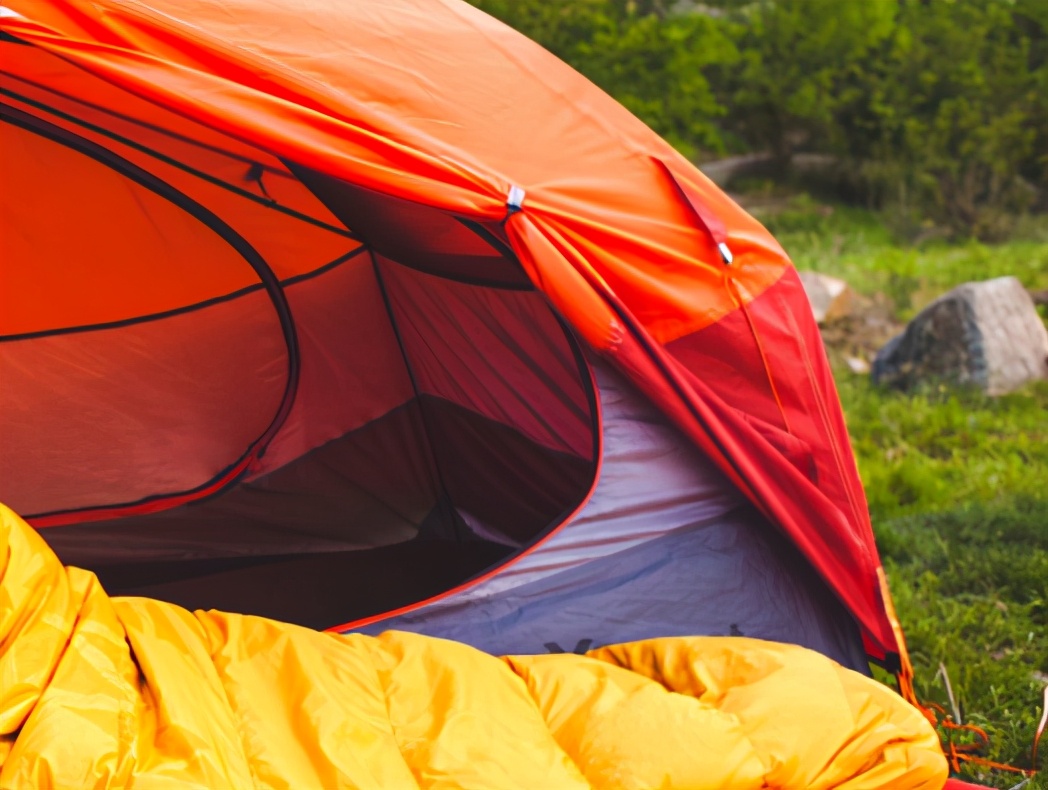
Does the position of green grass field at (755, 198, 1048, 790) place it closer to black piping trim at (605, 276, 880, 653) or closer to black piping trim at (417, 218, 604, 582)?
black piping trim at (605, 276, 880, 653)

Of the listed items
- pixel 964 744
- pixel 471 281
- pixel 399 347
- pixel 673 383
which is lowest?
pixel 964 744

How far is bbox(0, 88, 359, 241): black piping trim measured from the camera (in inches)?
94.0

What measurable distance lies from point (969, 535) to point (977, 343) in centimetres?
149

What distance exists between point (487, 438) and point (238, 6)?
4.16ft

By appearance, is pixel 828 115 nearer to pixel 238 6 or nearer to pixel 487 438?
pixel 487 438

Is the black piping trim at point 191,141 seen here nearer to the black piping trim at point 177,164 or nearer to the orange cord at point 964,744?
the black piping trim at point 177,164

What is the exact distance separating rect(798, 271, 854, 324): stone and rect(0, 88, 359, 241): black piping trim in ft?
9.33

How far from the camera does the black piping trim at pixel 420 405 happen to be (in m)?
2.86

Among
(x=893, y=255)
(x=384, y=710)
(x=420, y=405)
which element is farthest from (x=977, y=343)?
(x=384, y=710)

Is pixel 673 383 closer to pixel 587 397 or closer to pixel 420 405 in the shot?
pixel 587 397

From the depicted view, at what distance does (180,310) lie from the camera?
279 cm

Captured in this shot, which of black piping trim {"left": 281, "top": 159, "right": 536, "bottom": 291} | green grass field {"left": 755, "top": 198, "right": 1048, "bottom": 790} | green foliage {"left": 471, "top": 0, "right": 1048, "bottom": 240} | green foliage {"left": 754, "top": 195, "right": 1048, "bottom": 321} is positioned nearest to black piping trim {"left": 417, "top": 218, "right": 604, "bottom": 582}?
black piping trim {"left": 281, "top": 159, "right": 536, "bottom": 291}

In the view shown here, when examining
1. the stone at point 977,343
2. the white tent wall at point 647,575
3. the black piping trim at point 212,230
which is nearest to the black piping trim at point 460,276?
the black piping trim at point 212,230

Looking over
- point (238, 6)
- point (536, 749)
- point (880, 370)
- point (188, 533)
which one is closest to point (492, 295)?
point (238, 6)
